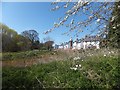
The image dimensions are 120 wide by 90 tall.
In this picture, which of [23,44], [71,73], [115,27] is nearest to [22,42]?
[23,44]

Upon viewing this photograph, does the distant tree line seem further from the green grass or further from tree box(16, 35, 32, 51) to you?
the green grass

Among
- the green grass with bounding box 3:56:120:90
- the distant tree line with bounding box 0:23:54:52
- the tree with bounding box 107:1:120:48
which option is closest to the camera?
the tree with bounding box 107:1:120:48

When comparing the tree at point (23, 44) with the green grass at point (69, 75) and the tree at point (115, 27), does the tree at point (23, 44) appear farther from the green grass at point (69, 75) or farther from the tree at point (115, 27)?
the tree at point (115, 27)

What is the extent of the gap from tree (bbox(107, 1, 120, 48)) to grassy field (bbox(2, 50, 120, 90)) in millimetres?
2785

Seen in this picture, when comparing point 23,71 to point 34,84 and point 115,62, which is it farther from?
point 115,62

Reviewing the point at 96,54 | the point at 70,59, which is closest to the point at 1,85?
the point at 70,59

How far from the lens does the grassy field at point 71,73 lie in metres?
5.60

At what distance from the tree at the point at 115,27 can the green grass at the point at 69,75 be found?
2.86 metres

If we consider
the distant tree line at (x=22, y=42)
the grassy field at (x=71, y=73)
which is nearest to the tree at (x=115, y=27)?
the grassy field at (x=71, y=73)

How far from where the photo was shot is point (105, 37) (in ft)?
8.37

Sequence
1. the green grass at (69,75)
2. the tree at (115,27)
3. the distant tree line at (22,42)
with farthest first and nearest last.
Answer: the distant tree line at (22,42), the green grass at (69,75), the tree at (115,27)

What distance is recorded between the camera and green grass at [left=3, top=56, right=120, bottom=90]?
557 centimetres

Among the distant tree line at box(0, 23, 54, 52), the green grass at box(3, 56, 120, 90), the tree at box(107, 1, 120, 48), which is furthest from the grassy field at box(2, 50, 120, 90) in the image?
the tree at box(107, 1, 120, 48)

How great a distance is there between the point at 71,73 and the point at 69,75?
129mm
